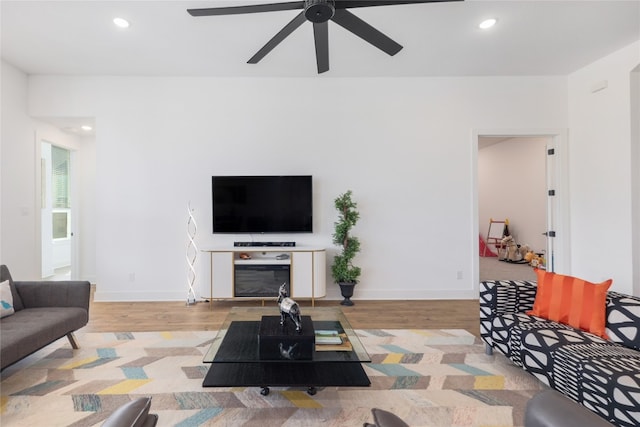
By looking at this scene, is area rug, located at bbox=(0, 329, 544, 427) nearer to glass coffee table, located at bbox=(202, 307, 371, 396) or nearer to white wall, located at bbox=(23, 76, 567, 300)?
glass coffee table, located at bbox=(202, 307, 371, 396)

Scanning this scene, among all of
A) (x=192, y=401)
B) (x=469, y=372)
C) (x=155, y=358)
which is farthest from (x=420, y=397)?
(x=155, y=358)

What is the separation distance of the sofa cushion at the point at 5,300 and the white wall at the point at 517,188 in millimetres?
7905

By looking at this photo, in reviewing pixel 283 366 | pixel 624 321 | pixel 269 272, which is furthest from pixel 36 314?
pixel 624 321

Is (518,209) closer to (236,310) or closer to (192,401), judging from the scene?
(236,310)

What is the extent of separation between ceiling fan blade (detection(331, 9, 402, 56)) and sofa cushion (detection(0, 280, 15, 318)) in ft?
10.5

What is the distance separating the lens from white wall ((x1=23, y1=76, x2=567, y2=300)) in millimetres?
4035

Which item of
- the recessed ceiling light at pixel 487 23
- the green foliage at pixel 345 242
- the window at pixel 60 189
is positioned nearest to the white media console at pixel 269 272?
the green foliage at pixel 345 242

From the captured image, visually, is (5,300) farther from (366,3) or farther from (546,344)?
(546,344)

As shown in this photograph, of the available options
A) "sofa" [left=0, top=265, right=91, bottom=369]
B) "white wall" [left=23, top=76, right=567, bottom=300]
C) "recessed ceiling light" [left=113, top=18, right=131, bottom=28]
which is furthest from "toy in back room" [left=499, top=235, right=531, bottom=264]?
"recessed ceiling light" [left=113, top=18, right=131, bottom=28]

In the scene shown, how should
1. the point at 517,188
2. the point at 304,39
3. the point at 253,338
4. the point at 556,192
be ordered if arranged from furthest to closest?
the point at 517,188 < the point at 556,192 < the point at 304,39 < the point at 253,338

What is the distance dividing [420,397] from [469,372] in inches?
21.3

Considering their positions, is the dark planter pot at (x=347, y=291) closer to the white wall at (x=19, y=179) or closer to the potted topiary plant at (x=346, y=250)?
the potted topiary plant at (x=346, y=250)

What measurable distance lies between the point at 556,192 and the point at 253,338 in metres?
4.41

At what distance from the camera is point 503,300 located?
2346 mm
